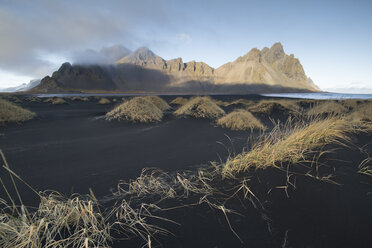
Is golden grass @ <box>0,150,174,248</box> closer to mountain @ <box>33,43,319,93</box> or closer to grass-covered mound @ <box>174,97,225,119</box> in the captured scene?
grass-covered mound @ <box>174,97,225,119</box>

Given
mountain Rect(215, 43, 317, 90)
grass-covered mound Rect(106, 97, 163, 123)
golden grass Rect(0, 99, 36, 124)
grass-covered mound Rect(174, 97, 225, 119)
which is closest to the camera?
golden grass Rect(0, 99, 36, 124)

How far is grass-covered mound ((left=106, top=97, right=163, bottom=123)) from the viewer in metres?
7.01

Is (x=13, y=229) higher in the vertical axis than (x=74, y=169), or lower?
higher

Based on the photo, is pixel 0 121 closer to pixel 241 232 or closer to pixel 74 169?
pixel 74 169

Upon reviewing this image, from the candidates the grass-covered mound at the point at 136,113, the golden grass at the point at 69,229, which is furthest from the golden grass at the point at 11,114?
the golden grass at the point at 69,229

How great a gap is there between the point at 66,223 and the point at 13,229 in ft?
0.93

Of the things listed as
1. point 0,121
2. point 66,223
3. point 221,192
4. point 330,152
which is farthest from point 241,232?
point 0,121

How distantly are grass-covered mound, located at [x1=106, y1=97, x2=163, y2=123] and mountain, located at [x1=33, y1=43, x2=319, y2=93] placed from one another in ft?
323

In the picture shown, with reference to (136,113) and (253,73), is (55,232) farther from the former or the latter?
(253,73)

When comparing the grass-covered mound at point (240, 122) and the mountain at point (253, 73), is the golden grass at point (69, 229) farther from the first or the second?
the mountain at point (253, 73)

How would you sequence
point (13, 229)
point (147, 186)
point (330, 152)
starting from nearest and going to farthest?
point (13, 229)
point (147, 186)
point (330, 152)

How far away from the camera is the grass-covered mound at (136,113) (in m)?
7.01

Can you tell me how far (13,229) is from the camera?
1.07 m

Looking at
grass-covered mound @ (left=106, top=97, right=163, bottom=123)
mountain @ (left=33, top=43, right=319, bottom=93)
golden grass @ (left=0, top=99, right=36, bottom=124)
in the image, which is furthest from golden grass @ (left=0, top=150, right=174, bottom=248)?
mountain @ (left=33, top=43, right=319, bottom=93)
